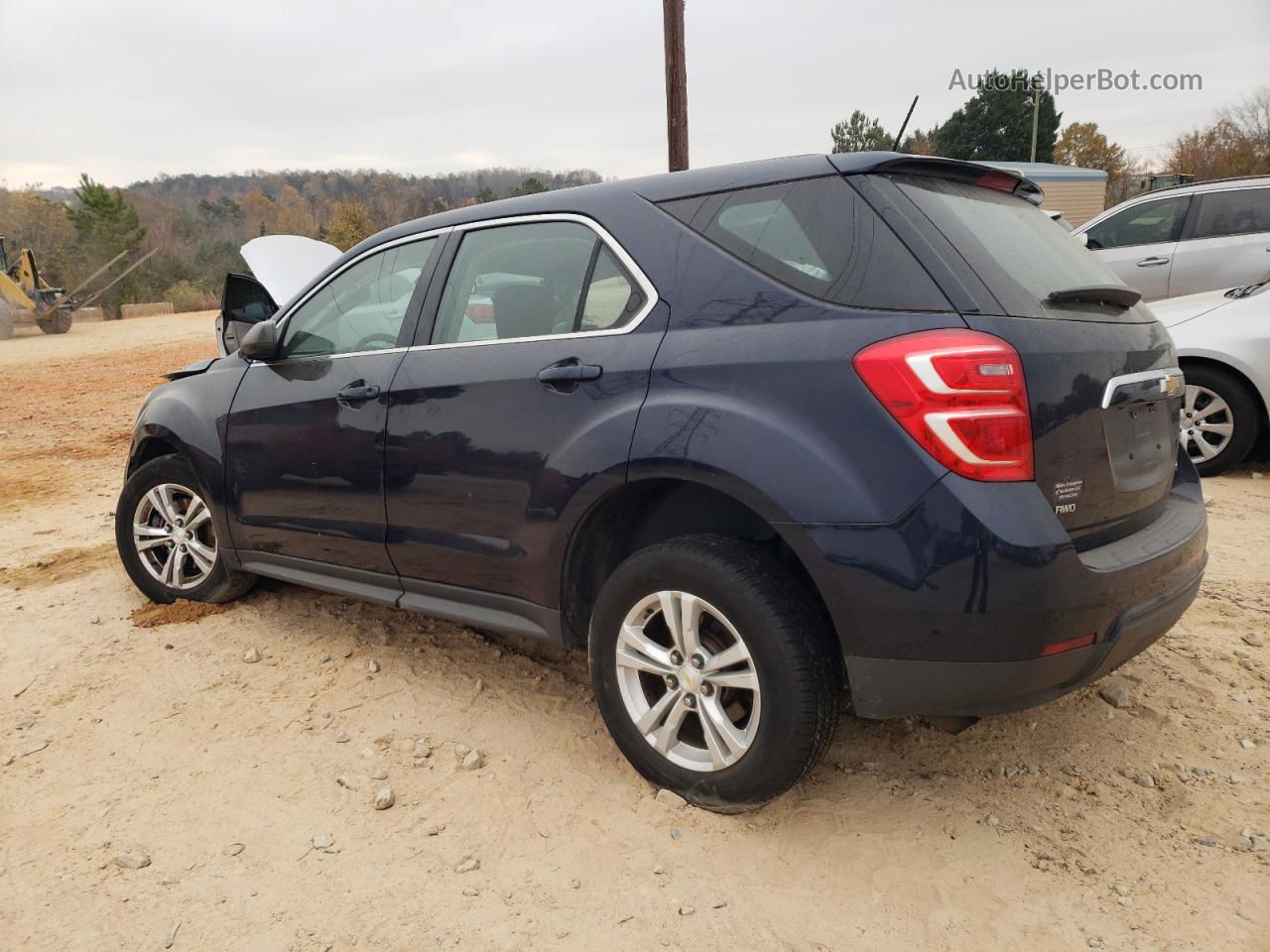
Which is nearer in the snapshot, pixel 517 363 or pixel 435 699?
pixel 517 363

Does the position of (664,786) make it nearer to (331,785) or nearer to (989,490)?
(331,785)

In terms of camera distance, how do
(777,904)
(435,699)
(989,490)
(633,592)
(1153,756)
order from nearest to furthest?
(989,490), (777,904), (633,592), (1153,756), (435,699)

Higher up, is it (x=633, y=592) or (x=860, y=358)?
(x=860, y=358)

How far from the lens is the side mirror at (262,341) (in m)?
3.77

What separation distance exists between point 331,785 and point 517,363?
144 centimetres

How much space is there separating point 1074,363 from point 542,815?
189 centimetres

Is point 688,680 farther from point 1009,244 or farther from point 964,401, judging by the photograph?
point 1009,244

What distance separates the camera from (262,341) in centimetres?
377

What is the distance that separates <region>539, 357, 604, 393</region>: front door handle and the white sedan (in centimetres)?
458

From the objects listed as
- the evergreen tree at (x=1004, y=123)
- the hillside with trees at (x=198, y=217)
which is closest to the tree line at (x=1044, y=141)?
the evergreen tree at (x=1004, y=123)

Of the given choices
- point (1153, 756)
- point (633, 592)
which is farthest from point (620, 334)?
point (1153, 756)

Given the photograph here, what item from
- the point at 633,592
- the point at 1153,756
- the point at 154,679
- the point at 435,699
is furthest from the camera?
the point at 154,679

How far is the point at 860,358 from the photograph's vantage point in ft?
7.28

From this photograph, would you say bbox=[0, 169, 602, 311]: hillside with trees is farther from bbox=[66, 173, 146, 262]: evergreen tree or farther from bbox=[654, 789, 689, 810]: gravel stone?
bbox=[654, 789, 689, 810]: gravel stone
